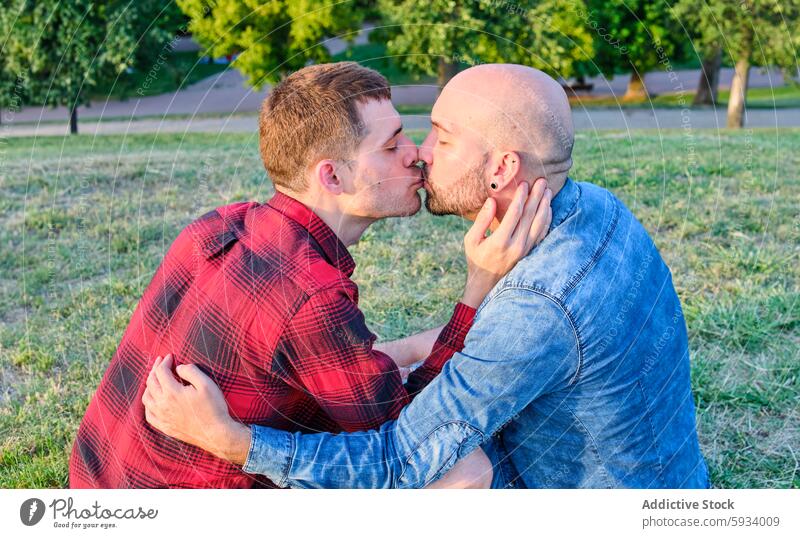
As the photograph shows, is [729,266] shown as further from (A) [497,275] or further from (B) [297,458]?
(B) [297,458]

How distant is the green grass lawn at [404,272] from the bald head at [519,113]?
1860 millimetres

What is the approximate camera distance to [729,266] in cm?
569

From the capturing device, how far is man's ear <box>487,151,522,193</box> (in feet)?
8.90

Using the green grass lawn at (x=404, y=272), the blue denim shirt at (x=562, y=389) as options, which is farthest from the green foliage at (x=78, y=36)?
the blue denim shirt at (x=562, y=389)

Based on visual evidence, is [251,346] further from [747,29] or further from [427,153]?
[747,29]

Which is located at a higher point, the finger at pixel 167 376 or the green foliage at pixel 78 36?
→ the finger at pixel 167 376

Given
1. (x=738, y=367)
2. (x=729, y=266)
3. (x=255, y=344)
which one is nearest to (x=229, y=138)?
(x=729, y=266)

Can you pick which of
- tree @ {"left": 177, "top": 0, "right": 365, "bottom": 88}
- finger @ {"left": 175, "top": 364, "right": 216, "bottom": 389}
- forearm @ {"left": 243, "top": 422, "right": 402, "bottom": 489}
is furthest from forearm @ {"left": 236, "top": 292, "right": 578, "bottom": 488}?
tree @ {"left": 177, "top": 0, "right": 365, "bottom": 88}

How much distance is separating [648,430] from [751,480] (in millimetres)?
1194

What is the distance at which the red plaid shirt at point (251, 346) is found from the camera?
2.57 m

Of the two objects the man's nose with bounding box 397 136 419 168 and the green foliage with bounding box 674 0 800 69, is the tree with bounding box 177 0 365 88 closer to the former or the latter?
the man's nose with bounding box 397 136 419 168

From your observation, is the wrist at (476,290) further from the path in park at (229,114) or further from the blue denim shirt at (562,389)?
the path in park at (229,114)

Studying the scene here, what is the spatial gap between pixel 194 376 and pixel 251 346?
208 millimetres

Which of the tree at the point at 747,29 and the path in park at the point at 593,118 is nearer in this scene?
the tree at the point at 747,29
